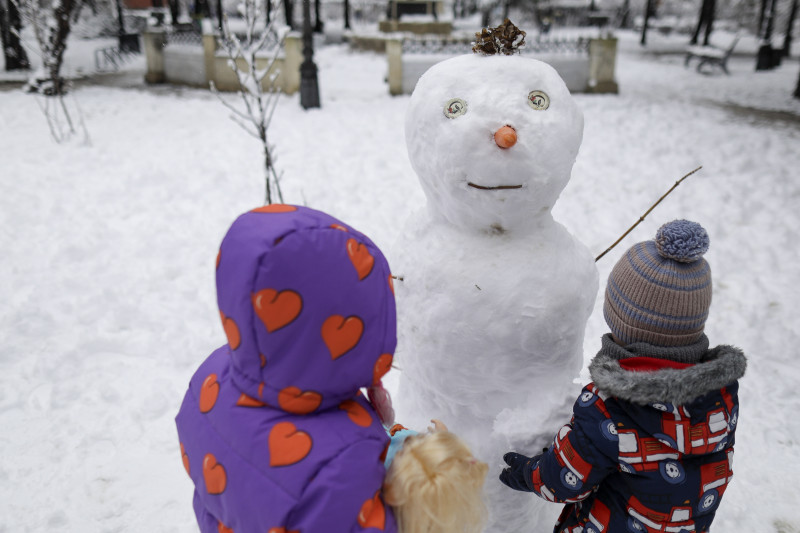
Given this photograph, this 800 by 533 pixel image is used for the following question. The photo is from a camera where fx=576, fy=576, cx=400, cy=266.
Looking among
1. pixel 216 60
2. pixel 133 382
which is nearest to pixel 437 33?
pixel 216 60

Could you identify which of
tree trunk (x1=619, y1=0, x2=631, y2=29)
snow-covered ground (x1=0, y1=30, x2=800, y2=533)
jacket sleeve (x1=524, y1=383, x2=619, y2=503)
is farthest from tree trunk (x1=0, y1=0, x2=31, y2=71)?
tree trunk (x1=619, y1=0, x2=631, y2=29)

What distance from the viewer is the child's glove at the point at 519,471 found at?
1.81 m

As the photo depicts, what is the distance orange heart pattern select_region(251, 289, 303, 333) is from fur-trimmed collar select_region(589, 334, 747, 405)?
83 centimetres

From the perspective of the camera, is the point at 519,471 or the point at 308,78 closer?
the point at 519,471

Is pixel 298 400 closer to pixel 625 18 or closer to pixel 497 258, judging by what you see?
pixel 497 258

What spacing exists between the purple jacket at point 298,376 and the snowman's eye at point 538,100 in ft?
3.21

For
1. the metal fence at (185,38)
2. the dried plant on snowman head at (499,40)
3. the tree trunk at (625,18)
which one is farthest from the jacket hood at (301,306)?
the tree trunk at (625,18)

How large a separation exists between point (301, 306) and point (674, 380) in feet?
→ 2.98

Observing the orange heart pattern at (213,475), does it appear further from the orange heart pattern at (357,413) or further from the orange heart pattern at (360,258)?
the orange heart pattern at (360,258)

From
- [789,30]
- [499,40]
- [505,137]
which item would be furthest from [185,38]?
[789,30]

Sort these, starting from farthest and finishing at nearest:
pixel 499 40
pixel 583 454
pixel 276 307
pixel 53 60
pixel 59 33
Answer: pixel 59 33
pixel 53 60
pixel 499 40
pixel 583 454
pixel 276 307

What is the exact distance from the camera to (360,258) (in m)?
1.18

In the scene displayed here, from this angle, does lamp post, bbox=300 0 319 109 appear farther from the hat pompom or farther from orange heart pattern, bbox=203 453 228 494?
orange heart pattern, bbox=203 453 228 494

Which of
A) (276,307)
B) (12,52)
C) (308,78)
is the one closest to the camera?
(276,307)
